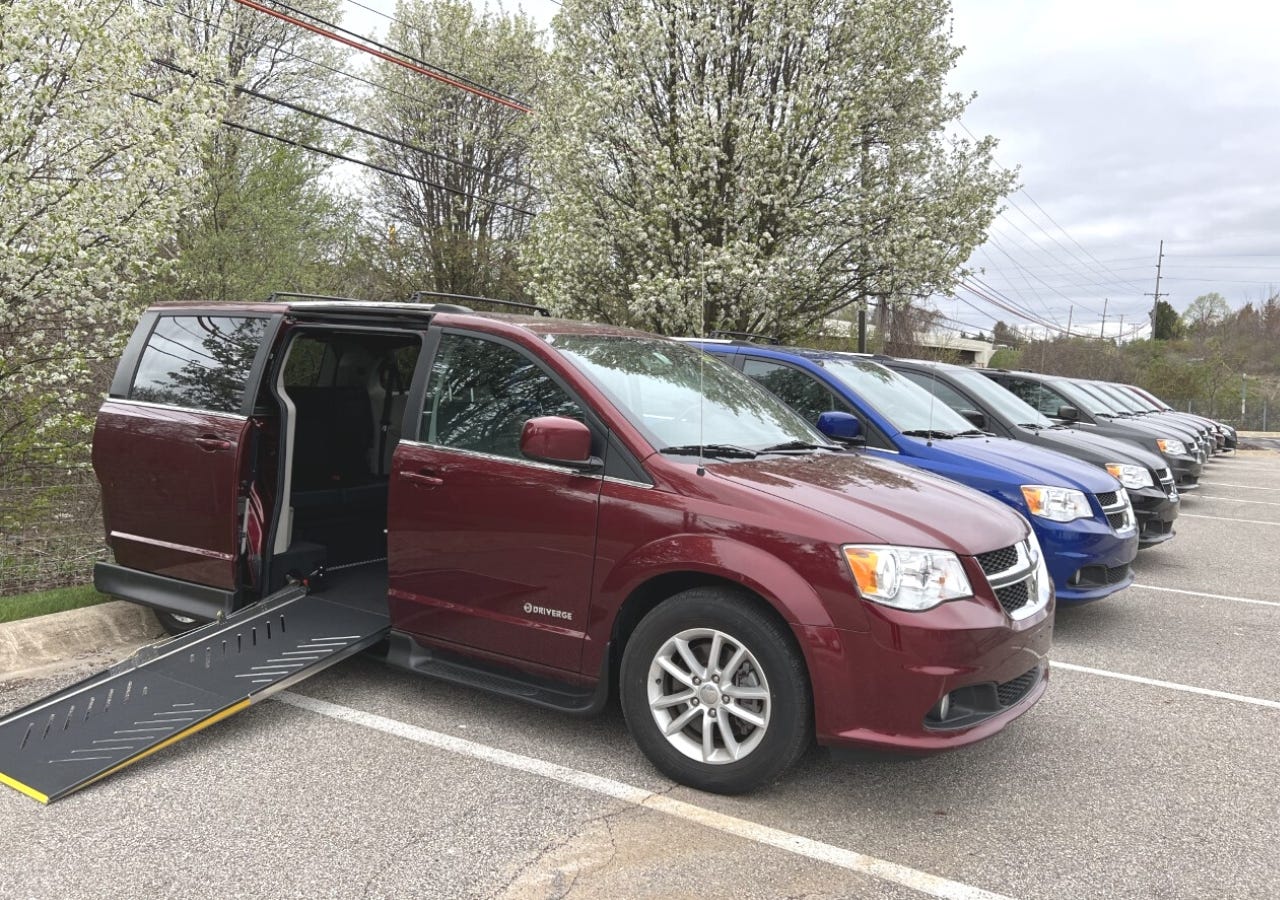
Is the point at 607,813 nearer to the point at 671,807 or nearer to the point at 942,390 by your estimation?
the point at 671,807

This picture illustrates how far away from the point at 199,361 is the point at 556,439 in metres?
2.74

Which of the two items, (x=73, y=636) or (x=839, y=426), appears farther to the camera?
(x=839, y=426)

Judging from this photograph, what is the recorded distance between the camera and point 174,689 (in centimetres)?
413

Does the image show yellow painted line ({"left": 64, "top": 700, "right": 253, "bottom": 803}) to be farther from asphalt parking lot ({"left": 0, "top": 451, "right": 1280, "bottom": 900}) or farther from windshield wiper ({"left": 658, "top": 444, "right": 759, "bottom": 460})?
windshield wiper ({"left": 658, "top": 444, "right": 759, "bottom": 460})

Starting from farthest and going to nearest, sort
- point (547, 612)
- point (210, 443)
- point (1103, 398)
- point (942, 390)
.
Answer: point (1103, 398), point (942, 390), point (210, 443), point (547, 612)

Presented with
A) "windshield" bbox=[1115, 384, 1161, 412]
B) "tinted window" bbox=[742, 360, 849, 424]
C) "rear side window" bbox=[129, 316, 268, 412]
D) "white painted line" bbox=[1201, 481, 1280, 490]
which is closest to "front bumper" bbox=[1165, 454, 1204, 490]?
"white painted line" bbox=[1201, 481, 1280, 490]

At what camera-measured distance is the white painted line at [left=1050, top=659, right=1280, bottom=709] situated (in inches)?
192

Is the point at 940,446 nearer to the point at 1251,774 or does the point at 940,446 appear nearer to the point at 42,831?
the point at 1251,774

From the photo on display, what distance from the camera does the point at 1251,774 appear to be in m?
3.90

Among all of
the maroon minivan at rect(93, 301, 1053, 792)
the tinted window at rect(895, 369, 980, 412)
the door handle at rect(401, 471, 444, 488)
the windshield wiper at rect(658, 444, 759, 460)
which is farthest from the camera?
the tinted window at rect(895, 369, 980, 412)

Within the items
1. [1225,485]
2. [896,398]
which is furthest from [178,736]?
[1225,485]

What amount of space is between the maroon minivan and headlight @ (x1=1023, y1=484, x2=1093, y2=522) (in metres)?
2.01

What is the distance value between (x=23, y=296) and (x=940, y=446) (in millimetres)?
8142

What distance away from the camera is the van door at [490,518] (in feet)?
12.7
